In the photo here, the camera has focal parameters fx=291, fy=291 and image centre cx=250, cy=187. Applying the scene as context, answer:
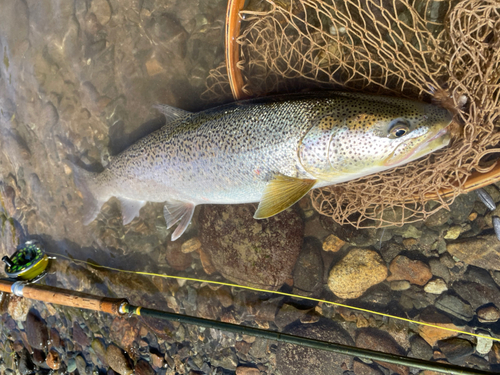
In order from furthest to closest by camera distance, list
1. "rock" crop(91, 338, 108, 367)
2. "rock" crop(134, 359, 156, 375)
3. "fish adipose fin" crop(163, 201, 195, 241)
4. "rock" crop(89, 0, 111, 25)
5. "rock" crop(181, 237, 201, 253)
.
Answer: "rock" crop(91, 338, 108, 367) < "rock" crop(134, 359, 156, 375) < "rock" crop(181, 237, 201, 253) < "rock" crop(89, 0, 111, 25) < "fish adipose fin" crop(163, 201, 195, 241)

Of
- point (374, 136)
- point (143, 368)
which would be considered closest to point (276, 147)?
point (374, 136)

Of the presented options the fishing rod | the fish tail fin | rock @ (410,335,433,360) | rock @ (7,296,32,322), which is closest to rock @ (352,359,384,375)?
rock @ (410,335,433,360)

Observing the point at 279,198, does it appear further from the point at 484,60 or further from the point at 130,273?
the point at 130,273

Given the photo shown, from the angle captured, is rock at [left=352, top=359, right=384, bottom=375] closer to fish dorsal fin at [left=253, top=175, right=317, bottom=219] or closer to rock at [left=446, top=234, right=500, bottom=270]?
rock at [left=446, top=234, right=500, bottom=270]

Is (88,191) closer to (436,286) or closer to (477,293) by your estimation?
(436,286)

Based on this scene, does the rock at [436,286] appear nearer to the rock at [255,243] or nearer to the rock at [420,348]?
the rock at [420,348]

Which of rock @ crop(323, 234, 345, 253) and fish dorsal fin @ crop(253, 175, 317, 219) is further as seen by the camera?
rock @ crop(323, 234, 345, 253)

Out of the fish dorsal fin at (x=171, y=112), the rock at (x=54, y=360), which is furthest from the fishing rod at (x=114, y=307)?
the fish dorsal fin at (x=171, y=112)

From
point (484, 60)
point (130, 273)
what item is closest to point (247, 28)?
point (484, 60)
